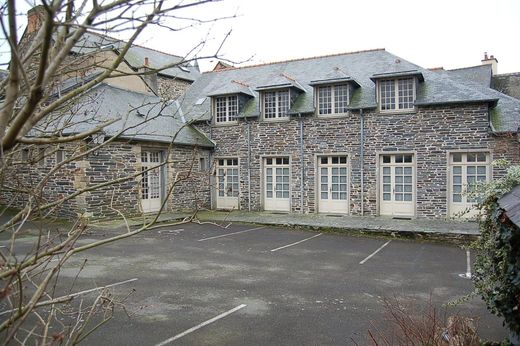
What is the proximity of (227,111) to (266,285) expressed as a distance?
12341 mm

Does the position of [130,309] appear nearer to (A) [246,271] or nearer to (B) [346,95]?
(A) [246,271]

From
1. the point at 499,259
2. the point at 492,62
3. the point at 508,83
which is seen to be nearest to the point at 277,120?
the point at 508,83

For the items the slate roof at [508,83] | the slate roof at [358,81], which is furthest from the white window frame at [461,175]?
the slate roof at [508,83]

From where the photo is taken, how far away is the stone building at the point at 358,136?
47.0 ft

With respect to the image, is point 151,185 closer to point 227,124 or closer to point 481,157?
point 227,124

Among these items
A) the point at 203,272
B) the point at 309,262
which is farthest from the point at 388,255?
the point at 203,272

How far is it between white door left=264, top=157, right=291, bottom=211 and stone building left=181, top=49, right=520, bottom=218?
0.14 feet

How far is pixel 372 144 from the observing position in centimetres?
1562

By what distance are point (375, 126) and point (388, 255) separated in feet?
21.9

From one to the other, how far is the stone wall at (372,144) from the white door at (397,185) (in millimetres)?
284

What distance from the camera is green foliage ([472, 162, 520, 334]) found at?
12.2 ft

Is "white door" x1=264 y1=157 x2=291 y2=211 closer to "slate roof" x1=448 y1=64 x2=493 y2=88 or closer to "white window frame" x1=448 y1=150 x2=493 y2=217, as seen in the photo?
"white window frame" x1=448 y1=150 x2=493 y2=217

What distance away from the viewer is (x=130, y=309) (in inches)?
235

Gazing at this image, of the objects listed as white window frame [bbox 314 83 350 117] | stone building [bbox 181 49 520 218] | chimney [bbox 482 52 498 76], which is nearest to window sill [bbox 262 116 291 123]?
stone building [bbox 181 49 520 218]
